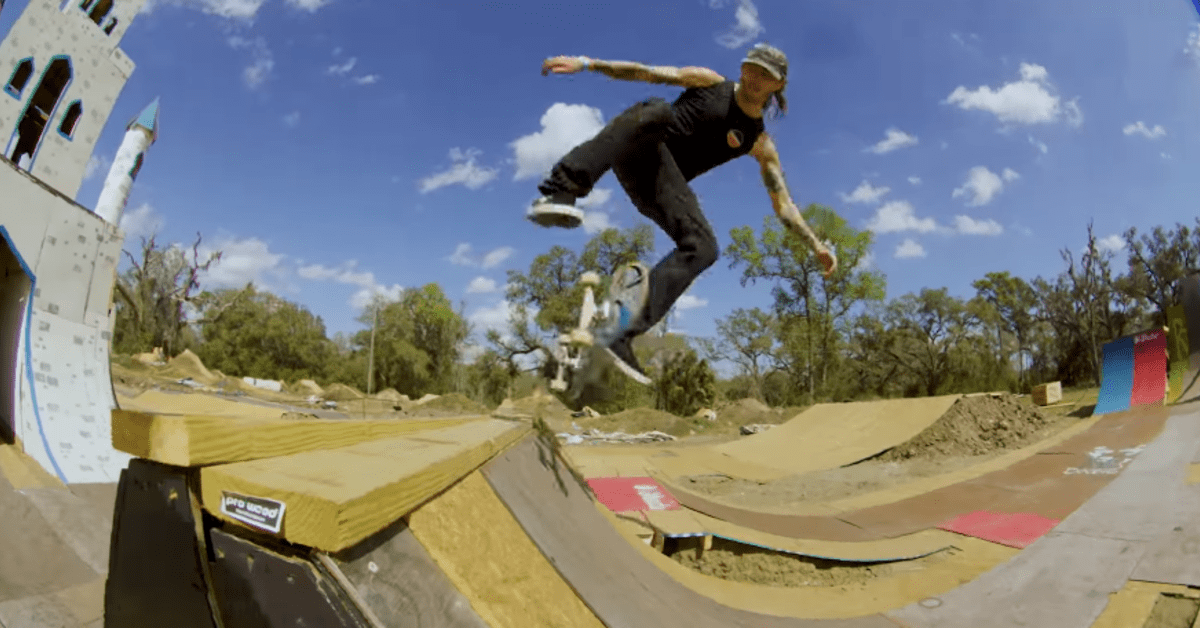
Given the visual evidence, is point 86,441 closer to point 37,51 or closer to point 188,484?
point 37,51

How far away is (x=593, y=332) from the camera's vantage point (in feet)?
10.4

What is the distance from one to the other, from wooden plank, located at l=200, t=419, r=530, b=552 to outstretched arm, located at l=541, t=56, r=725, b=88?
207 cm

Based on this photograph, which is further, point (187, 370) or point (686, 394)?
point (686, 394)

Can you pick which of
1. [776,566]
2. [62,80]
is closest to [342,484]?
[776,566]

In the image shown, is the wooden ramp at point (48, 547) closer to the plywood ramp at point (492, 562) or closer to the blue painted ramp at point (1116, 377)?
the plywood ramp at point (492, 562)

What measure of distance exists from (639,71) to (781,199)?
1.28m

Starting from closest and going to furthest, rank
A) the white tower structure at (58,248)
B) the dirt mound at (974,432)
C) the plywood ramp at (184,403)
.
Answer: the white tower structure at (58,248)
the dirt mound at (974,432)
the plywood ramp at (184,403)

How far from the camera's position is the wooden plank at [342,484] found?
1322 millimetres

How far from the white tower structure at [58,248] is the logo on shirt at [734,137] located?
5721mm

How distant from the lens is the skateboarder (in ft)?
9.91

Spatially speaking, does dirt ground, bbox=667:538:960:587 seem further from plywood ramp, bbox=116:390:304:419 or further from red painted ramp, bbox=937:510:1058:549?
plywood ramp, bbox=116:390:304:419

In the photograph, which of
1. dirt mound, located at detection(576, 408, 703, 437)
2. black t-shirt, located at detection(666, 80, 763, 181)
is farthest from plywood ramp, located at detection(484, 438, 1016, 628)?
dirt mound, located at detection(576, 408, 703, 437)

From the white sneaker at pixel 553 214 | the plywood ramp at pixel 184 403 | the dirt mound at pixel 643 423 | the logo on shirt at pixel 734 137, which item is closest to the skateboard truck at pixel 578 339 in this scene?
the white sneaker at pixel 553 214

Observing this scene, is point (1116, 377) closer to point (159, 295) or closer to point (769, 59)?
point (769, 59)
